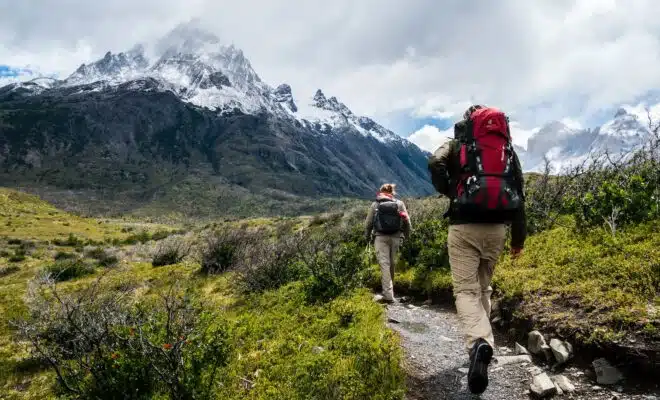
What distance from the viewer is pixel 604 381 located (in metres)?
4.80

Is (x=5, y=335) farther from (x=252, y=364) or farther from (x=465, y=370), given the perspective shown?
(x=465, y=370)

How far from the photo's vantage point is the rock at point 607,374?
4.78 meters

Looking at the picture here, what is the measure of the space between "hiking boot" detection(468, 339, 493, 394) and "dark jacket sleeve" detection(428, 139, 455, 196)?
6.03 ft

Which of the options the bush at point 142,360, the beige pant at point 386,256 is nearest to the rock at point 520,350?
the beige pant at point 386,256

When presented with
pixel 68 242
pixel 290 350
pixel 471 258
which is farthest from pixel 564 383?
pixel 68 242

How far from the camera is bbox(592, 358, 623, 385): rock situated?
4781mm

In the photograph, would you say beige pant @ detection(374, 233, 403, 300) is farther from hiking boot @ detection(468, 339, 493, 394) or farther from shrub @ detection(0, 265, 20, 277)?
shrub @ detection(0, 265, 20, 277)

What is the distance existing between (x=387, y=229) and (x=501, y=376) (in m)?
4.47

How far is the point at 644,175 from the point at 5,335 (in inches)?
583

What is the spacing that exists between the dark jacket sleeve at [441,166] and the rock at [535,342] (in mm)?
2439

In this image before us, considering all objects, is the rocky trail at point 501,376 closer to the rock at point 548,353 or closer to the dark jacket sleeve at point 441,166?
the rock at point 548,353

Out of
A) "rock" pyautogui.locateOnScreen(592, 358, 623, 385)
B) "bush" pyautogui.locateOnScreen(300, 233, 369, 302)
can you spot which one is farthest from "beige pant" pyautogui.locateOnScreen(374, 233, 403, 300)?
"rock" pyautogui.locateOnScreen(592, 358, 623, 385)

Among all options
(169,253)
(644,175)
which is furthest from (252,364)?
(169,253)

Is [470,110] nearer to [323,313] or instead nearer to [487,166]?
[487,166]
